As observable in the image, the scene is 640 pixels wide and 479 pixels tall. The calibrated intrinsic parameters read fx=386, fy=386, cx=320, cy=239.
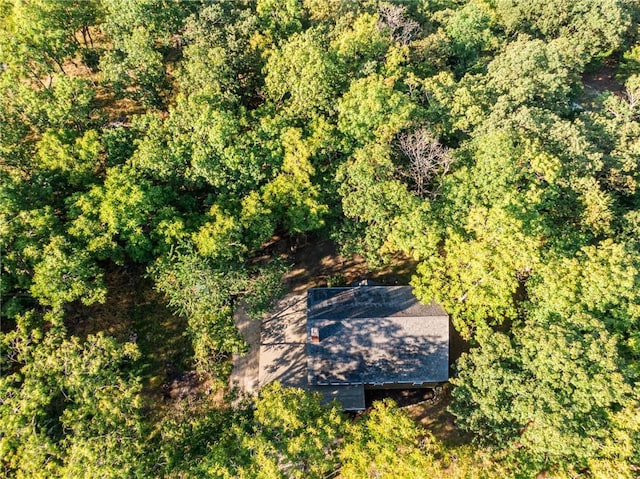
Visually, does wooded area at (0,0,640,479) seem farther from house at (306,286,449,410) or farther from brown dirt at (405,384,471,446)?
brown dirt at (405,384,471,446)

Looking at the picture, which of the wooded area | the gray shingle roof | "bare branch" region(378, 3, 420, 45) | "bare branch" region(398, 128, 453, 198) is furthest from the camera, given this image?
"bare branch" region(378, 3, 420, 45)

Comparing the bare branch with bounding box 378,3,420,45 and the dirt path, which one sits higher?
the bare branch with bounding box 378,3,420,45

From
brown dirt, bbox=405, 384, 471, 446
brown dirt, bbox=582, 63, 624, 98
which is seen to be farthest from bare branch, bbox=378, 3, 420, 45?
brown dirt, bbox=405, 384, 471, 446

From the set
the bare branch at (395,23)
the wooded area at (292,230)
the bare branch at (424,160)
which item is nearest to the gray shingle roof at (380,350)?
the wooded area at (292,230)

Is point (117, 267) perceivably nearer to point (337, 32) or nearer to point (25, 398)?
point (25, 398)

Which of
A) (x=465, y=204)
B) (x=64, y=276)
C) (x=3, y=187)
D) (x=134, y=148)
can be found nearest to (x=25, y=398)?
(x=64, y=276)

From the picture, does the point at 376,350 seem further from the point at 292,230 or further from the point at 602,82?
the point at 602,82

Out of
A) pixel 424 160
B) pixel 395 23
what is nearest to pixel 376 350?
pixel 424 160

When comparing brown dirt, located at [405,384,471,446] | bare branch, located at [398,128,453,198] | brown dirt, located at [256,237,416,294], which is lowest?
brown dirt, located at [405,384,471,446]

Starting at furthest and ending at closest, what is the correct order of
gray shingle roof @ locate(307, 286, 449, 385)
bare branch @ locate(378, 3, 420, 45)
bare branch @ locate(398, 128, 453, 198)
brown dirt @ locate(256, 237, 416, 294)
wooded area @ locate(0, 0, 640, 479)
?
bare branch @ locate(378, 3, 420, 45)
brown dirt @ locate(256, 237, 416, 294)
bare branch @ locate(398, 128, 453, 198)
gray shingle roof @ locate(307, 286, 449, 385)
wooded area @ locate(0, 0, 640, 479)
